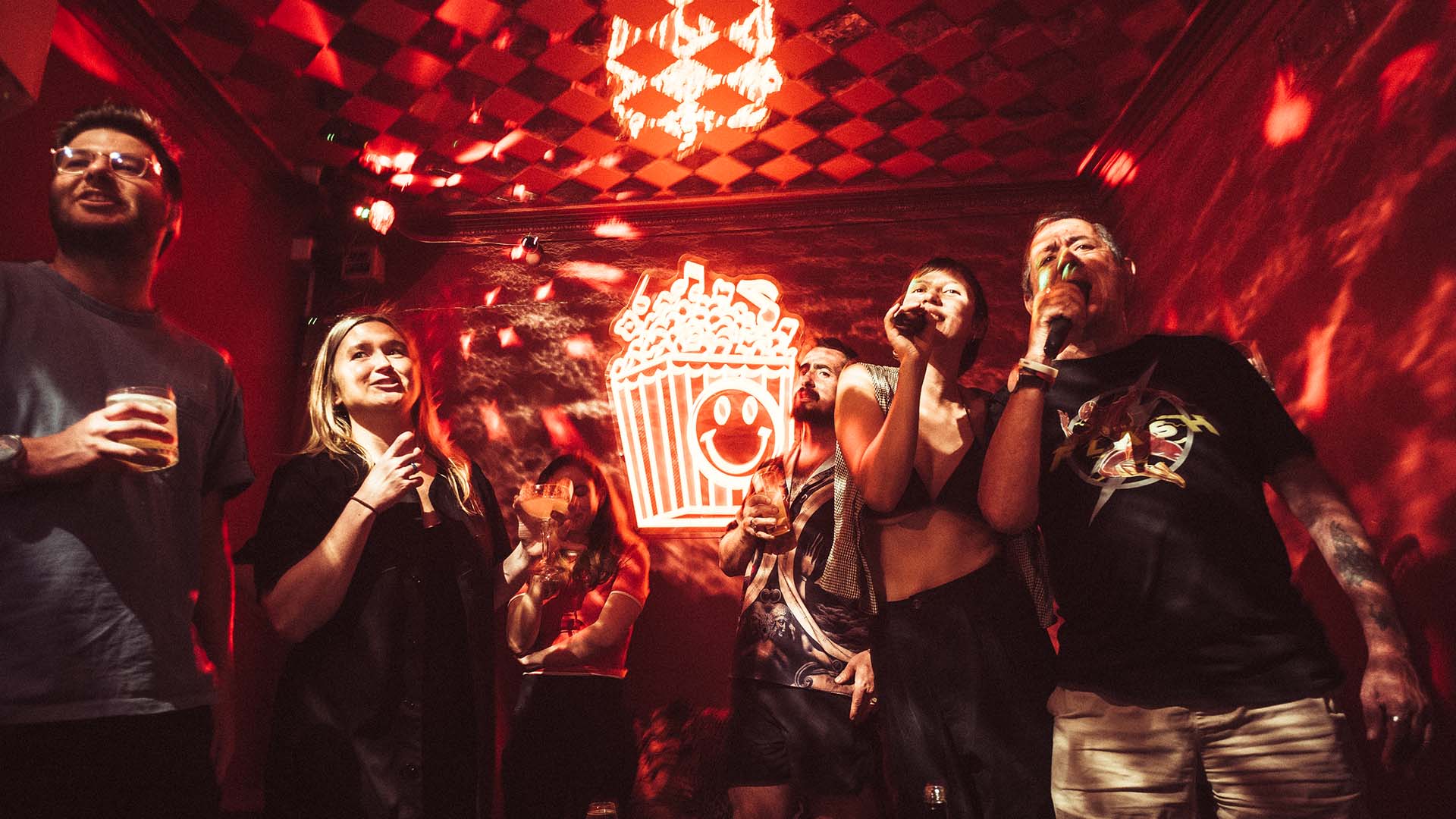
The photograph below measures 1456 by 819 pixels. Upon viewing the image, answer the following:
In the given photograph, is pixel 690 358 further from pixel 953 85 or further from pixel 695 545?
pixel 953 85

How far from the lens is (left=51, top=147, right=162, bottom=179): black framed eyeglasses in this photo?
1.70 metres

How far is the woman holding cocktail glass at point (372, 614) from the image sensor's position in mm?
1693

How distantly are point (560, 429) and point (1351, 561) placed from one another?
3.58 m

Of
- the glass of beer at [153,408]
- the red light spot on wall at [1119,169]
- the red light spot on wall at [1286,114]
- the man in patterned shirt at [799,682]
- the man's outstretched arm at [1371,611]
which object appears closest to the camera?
the man's outstretched arm at [1371,611]

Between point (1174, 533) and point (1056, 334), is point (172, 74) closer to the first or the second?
point (1056, 334)

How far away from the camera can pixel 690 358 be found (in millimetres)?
4453

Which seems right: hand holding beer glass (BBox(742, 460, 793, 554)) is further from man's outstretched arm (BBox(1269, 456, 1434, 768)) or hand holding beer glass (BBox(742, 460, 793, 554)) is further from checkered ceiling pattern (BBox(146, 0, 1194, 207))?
checkered ceiling pattern (BBox(146, 0, 1194, 207))

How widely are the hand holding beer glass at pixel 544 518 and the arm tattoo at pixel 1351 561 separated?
189cm

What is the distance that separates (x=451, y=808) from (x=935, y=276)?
Result: 1.62 meters

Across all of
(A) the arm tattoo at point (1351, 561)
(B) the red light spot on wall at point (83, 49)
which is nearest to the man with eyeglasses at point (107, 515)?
(B) the red light spot on wall at point (83, 49)

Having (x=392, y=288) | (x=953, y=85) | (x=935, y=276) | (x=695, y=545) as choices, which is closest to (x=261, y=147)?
(x=392, y=288)

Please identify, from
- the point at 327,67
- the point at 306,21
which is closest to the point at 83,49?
the point at 306,21

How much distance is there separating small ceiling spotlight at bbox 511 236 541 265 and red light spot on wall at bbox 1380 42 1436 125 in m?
3.77

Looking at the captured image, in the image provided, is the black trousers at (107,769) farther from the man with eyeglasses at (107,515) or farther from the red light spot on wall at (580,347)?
the red light spot on wall at (580,347)
